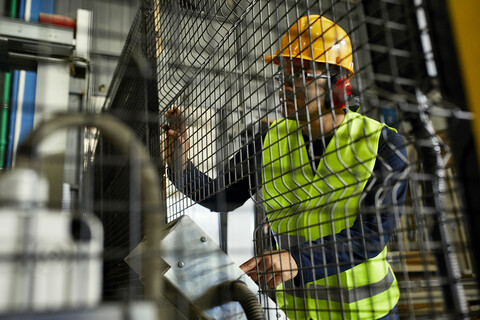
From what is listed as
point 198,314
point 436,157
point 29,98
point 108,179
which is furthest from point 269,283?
point 108,179

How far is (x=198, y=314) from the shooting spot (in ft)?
3.33

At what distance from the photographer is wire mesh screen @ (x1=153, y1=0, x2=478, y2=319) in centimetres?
74

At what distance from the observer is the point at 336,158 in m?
1.34

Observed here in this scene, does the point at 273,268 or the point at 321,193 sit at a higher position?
the point at 321,193

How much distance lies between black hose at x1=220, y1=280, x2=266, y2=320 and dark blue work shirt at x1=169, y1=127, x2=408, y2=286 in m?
0.16

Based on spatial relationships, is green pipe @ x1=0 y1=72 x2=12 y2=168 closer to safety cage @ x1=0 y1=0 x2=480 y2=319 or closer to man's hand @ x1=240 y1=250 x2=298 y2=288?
safety cage @ x1=0 y1=0 x2=480 y2=319

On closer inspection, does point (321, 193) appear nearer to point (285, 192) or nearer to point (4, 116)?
point (285, 192)

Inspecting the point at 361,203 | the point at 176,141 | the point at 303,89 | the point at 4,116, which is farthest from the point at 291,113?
the point at 4,116

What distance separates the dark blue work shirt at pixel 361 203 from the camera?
34.3 inches

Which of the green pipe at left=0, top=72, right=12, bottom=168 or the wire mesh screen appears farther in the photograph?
the green pipe at left=0, top=72, right=12, bottom=168

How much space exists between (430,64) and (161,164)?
1.19 m

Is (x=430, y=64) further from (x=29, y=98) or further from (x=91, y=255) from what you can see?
(x=29, y=98)

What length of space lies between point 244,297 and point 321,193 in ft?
→ 1.01

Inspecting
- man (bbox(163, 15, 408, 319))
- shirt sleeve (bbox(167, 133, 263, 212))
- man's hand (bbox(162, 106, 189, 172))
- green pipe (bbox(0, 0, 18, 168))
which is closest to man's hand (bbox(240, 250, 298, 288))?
man (bbox(163, 15, 408, 319))
